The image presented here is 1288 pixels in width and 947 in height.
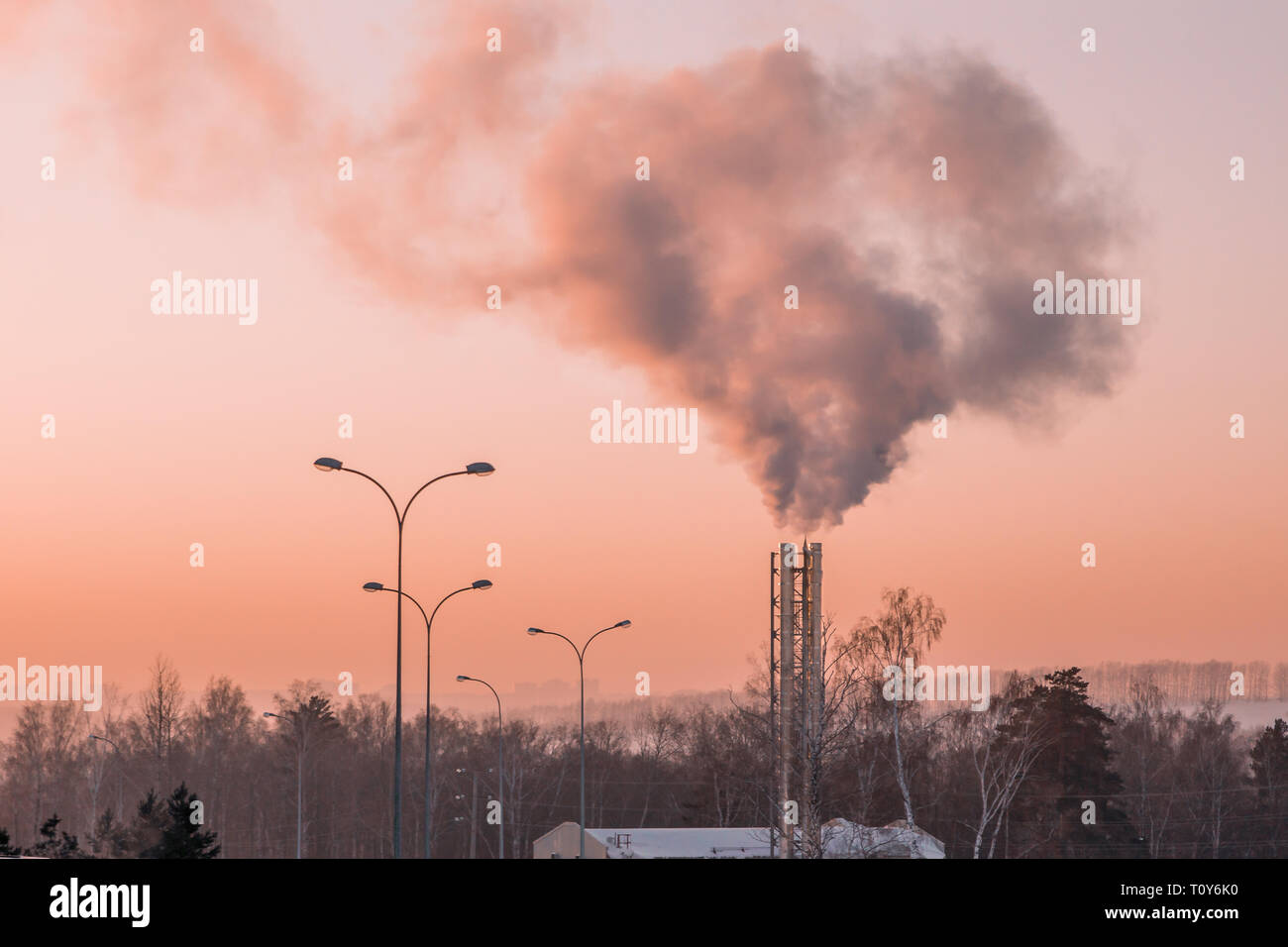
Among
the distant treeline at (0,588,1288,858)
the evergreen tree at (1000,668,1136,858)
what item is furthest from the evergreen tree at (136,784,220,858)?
the evergreen tree at (1000,668,1136,858)

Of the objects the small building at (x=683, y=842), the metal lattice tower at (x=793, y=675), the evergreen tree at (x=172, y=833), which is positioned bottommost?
the small building at (x=683, y=842)

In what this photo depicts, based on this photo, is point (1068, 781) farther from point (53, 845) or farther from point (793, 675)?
point (53, 845)

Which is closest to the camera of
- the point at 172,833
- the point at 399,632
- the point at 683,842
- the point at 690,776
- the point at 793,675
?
the point at 399,632

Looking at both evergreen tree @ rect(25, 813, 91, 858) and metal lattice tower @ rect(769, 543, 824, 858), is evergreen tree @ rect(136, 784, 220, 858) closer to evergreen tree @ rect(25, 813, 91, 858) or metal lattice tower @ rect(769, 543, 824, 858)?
evergreen tree @ rect(25, 813, 91, 858)

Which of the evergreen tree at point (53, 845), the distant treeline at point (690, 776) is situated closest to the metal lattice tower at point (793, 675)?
the distant treeline at point (690, 776)

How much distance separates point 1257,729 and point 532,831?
158ft

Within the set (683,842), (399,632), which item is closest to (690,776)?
(683,842)

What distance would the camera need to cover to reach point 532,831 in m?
90.0

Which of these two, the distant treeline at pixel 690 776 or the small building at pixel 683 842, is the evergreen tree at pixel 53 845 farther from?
the small building at pixel 683 842

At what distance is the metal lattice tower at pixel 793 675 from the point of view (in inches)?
1661

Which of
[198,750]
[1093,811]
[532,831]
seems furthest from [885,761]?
[198,750]

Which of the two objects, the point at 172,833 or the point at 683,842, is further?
the point at 683,842

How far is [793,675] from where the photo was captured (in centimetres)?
4619
